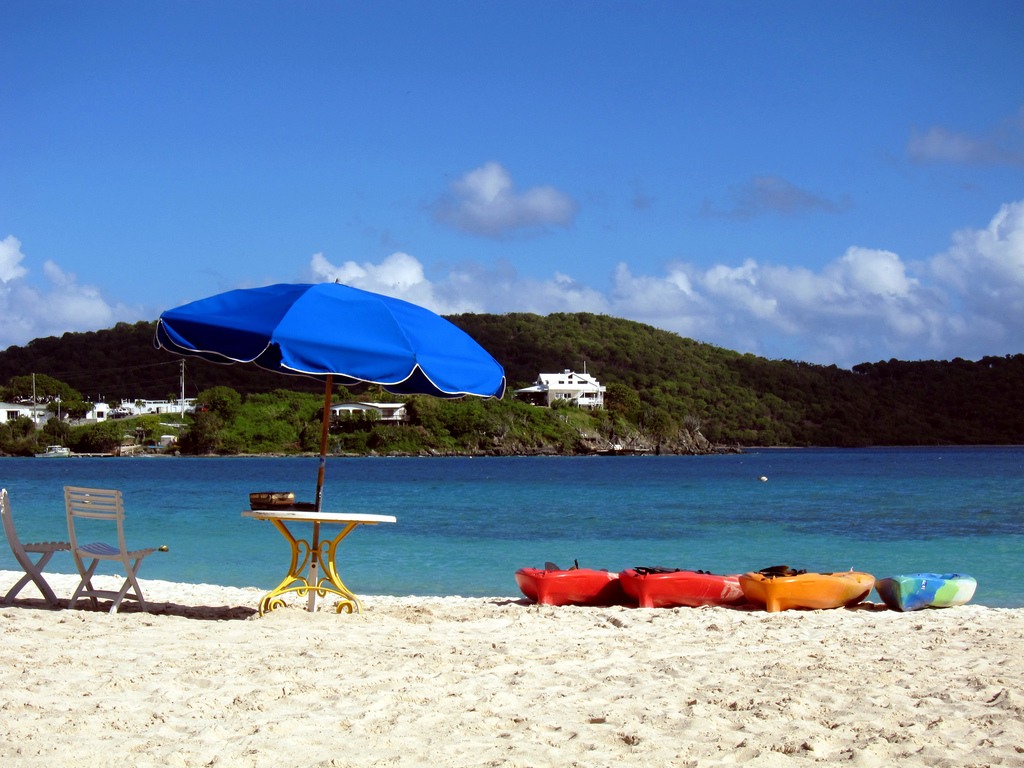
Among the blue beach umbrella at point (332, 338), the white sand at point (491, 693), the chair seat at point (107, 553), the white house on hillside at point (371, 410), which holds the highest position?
the white house on hillside at point (371, 410)

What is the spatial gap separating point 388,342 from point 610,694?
2.69 meters

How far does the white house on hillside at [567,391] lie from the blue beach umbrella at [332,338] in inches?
3930

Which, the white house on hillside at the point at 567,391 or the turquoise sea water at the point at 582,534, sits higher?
the white house on hillside at the point at 567,391

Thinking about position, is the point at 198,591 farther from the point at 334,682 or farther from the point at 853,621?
the point at 853,621

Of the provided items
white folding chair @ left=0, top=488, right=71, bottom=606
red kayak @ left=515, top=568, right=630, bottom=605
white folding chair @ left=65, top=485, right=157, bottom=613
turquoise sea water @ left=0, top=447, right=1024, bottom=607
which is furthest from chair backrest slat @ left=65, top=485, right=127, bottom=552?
turquoise sea water @ left=0, top=447, right=1024, bottom=607

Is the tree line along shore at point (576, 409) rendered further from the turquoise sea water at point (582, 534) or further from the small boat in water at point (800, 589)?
the small boat in water at point (800, 589)

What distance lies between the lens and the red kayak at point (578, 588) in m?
8.52

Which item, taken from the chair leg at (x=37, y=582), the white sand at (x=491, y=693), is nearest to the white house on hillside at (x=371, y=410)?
the chair leg at (x=37, y=582)

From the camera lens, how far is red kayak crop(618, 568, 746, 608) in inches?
326

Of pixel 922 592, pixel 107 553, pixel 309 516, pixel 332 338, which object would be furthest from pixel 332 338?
pixel 922 592

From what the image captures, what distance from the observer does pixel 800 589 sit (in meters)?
8.30

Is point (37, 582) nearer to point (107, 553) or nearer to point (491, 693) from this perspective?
point (107, 553)

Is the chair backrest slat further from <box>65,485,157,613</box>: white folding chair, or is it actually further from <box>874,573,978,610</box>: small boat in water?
<box>874,573,978,610</box>: small boat in water

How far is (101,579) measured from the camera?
10.9m
